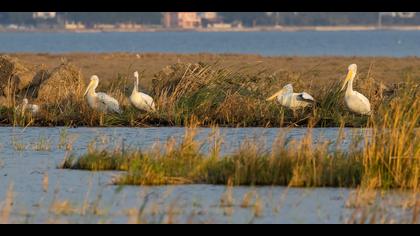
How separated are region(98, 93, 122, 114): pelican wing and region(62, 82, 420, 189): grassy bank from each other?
5.77 meters

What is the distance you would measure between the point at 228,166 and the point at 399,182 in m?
1.73

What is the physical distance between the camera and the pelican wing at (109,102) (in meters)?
17.8

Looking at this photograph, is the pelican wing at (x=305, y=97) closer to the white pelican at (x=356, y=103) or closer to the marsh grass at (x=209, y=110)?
the marsh grass at (x=209, y=110)

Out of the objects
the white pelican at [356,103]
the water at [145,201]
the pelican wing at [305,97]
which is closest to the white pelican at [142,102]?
the pelican wing at [305,97]

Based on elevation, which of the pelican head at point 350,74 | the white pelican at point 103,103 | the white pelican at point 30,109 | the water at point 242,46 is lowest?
the water at point 242,46

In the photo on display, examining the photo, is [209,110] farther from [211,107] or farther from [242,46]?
[242,46]

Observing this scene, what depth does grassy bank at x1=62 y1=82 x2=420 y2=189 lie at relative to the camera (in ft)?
36.5

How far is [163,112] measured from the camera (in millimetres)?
17938

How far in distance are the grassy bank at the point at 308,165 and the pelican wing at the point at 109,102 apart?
577 cm
